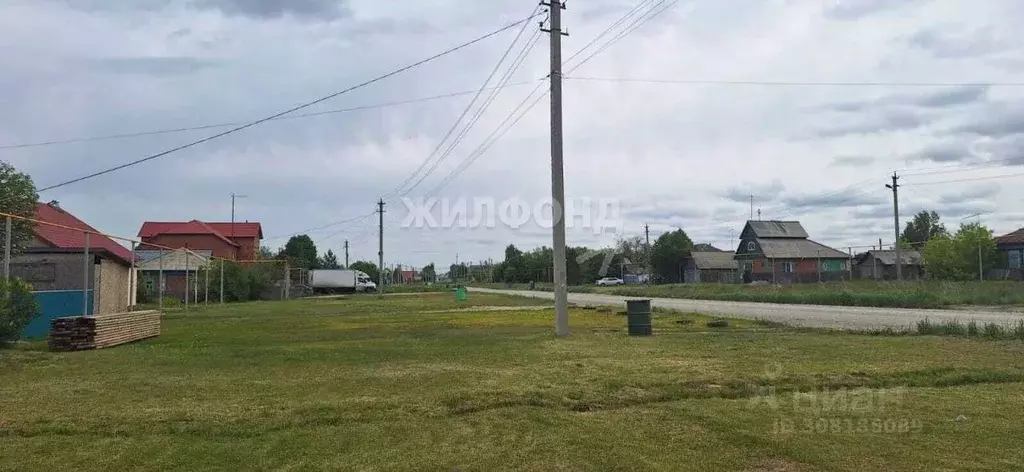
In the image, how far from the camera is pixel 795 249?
78250 mm

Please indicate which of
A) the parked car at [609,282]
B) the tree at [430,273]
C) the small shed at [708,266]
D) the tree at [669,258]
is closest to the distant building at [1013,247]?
the small shed at [708,266]

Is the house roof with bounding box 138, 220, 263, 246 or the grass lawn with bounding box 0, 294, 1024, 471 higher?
the house roof with bounding box 138, 220, 263, 246

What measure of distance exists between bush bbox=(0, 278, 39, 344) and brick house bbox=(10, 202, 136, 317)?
4.02 metres

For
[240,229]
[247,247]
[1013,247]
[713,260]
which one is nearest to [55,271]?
[247,247]

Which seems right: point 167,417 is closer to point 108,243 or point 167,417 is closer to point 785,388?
point 785,388

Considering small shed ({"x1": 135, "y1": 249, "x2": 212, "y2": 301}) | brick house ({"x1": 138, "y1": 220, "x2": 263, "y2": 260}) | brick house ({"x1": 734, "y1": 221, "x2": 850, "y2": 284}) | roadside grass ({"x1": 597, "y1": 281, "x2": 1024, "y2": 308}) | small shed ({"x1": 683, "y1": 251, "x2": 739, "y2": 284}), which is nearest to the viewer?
roadside grass ({"x1": 597, "y1": 281, "x2": 1024, "y2": 308})

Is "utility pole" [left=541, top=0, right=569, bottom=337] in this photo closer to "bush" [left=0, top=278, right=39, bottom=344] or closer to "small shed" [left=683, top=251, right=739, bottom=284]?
"bush" [left=0, top=278, right=39, bottom=344]

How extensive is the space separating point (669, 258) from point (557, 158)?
74.8 metres

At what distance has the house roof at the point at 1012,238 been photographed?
60.2m

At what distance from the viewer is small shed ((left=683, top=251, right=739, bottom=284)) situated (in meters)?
83.1

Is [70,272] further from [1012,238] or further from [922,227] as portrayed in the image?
[922,227]

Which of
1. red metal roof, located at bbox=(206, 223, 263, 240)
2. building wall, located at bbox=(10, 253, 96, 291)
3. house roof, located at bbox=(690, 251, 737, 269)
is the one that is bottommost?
building wall, located at bbox=(10, 253, 96, 291)

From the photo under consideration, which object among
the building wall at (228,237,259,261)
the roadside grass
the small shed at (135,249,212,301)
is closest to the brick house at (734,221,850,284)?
the roadside grass

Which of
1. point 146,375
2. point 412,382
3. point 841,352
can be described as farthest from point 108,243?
point 841,352
